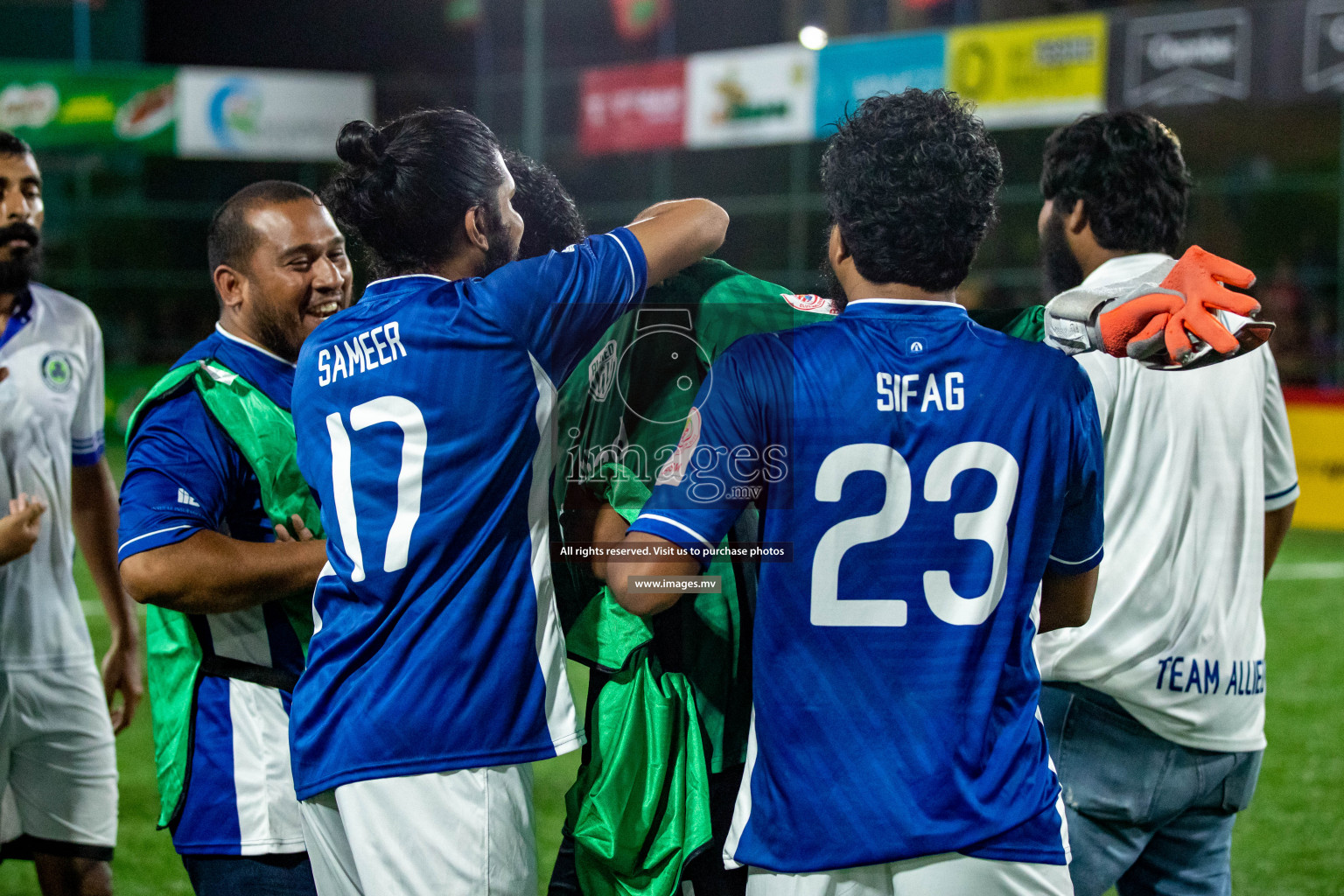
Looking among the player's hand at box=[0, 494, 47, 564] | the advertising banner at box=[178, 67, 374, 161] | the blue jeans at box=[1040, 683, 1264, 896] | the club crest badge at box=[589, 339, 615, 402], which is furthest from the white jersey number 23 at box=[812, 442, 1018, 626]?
the advertising banner at box=[178, 67, 374, 161]

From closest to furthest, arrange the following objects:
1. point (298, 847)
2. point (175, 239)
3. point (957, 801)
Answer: point (957, 801) < point (298, 847) < point (175, 239)

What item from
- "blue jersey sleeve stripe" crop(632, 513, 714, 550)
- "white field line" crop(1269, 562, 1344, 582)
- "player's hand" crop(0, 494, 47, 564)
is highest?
"blue jersey sleeve stripe" crop(632, 513, 714, 550)

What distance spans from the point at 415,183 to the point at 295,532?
0.78 metres

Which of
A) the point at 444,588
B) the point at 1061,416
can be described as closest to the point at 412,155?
the point at 444,588

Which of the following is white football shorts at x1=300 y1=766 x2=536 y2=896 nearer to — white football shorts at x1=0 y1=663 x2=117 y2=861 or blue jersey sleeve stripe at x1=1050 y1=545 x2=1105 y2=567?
blue jersey sleeve stripe at x1=1050 y1=545 x2=1105 y2=567

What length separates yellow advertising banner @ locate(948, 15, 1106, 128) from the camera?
14.8 m

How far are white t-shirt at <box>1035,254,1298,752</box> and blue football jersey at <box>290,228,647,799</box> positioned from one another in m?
1.24

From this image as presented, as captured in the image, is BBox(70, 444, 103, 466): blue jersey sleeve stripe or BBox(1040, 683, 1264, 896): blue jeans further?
BBox(70, 444, 103, 466): blue jersey sleeve stripe

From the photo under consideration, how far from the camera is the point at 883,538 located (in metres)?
1.93

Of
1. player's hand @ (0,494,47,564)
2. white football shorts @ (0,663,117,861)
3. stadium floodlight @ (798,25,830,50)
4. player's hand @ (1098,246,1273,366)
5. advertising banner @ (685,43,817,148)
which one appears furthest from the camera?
stadium floodlight @ (798,25,830,50)

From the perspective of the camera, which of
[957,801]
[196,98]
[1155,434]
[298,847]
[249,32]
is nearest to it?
[957,801]

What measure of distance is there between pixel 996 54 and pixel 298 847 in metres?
14.8

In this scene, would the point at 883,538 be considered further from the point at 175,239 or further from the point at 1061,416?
the point at 175,239

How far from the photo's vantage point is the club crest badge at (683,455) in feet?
6.27
